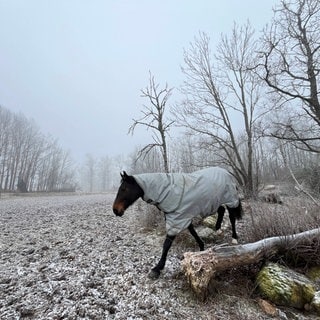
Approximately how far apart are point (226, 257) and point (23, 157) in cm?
5075

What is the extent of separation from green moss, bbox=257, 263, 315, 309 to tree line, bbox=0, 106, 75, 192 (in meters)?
39.7

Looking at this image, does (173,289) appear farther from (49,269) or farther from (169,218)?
(49,269)

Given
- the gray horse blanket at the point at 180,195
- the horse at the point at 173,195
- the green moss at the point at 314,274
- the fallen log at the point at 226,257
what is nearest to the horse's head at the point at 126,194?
the horse at the point at 173,195

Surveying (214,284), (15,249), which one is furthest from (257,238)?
(15,249)

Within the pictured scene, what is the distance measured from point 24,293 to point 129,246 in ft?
8.41

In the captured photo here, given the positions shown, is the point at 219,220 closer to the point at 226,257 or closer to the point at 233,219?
the point at 233,219

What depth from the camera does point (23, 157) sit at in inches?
1838

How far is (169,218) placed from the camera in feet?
14.0

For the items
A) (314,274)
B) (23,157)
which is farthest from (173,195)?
(23,157)

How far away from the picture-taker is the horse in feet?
13.8

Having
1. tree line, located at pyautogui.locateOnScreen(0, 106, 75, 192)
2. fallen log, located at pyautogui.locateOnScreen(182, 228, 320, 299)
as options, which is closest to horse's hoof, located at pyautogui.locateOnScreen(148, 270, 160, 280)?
fallen log, located at pyautogui.locateOnScreen(182, 228, 320, 299)

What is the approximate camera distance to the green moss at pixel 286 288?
3.41 m

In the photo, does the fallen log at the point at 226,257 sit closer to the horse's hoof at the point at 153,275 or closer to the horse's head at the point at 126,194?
the horse's hoof at the point at 153,275

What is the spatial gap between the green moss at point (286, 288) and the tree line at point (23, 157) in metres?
39.7
